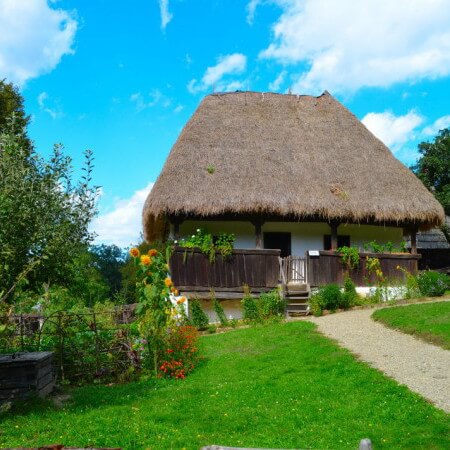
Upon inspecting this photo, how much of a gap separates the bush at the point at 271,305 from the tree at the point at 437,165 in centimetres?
1254

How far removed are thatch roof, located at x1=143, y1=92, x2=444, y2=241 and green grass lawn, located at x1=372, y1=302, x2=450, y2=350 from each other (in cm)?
440

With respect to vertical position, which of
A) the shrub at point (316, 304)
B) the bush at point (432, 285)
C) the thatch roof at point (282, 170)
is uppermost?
the thatch roof at point (282, 170)

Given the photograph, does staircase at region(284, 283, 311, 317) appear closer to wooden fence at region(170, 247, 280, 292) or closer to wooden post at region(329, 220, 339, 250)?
wooden fence at region(170, 247, 280, 292)

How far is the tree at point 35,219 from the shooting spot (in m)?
6.50

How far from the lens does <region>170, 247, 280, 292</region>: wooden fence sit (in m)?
16.2

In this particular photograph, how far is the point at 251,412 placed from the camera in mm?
6715

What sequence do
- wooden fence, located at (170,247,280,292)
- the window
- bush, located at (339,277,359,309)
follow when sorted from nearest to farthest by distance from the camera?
1. bush, located at (339,277,359,309)
2. wooden fence, located at (170,247,280,292)
3. the window

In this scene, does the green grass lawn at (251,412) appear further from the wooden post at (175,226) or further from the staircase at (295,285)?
the wooden post at (175,226)

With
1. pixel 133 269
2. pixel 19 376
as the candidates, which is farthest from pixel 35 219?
pixel 133 269

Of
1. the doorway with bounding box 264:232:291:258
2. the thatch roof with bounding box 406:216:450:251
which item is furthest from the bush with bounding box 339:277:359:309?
the thatch roof with bounding box 406:216:450:251

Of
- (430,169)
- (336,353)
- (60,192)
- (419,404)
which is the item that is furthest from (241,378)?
(430,169)

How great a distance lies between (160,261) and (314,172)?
1012cm

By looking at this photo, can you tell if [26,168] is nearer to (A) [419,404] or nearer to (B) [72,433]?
(B) [72,433]

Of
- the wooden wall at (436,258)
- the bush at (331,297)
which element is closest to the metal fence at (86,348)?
the bush at (331,297)
